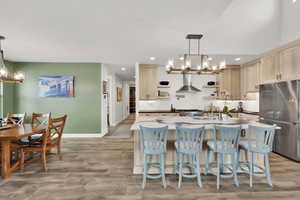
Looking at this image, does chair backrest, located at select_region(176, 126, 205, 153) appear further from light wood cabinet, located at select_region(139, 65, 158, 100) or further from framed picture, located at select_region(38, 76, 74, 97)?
framed picture, located at select_region(38, 76, 74, 97)

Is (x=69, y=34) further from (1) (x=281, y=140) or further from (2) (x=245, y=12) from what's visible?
(1) (x=281, y=140)

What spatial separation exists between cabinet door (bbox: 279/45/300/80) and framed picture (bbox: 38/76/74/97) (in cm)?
598

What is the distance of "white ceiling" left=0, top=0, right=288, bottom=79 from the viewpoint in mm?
2551

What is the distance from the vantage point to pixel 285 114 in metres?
3.79

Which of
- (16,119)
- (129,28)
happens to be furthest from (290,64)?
(16,119)

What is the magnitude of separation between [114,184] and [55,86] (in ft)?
14.3

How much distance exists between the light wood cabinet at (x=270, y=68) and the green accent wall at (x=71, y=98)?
4.96 meters

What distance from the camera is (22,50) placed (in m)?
4.43

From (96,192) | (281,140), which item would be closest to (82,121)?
(96,192)

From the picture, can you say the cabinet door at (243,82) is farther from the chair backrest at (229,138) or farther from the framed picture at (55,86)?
the framed picture at (55,86)

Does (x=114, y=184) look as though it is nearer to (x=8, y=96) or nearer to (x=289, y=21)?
(x=289, y=21)

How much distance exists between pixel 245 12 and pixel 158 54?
231cm

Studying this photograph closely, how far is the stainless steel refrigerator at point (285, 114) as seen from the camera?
11.7 feet

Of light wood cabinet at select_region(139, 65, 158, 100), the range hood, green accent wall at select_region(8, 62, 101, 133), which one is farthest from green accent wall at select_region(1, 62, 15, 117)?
the range hood
